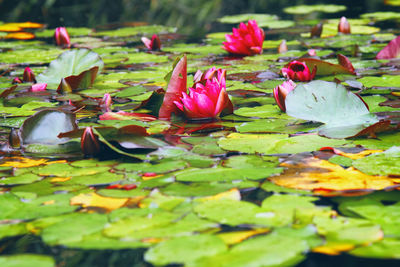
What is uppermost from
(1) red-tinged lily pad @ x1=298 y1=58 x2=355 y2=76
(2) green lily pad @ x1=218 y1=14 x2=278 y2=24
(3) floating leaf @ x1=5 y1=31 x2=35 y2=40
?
(2) green lily pad @ x1=218 y1=14 x2=278 y2=24

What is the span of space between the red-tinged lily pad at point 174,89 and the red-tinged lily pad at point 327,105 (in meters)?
0.33

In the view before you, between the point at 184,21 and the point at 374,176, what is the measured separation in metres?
3.91

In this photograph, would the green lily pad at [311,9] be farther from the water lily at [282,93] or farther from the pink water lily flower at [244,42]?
the water lily at [282,93]

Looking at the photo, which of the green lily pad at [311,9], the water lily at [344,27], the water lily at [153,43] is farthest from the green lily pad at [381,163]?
the green lily pad at [311,9]

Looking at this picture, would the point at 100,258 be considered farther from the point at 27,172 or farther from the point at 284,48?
the point at 284,48

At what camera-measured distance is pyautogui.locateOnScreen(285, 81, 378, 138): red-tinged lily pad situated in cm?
151

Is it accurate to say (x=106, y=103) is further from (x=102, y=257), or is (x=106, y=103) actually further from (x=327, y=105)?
(x=102, y=257)

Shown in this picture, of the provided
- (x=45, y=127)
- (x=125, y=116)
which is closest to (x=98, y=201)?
(x=45, y=127)

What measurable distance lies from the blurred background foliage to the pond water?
2.55m

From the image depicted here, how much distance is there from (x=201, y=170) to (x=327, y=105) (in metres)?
0.55

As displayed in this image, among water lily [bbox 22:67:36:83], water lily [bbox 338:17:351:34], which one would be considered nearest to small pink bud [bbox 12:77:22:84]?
water lily [bbox 22:67:36:83]

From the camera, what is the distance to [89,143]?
1335 mm

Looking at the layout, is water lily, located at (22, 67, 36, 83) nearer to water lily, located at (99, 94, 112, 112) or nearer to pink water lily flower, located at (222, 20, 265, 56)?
water lily, located at (99, 94, 112, 112)

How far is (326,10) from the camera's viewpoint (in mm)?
5109
